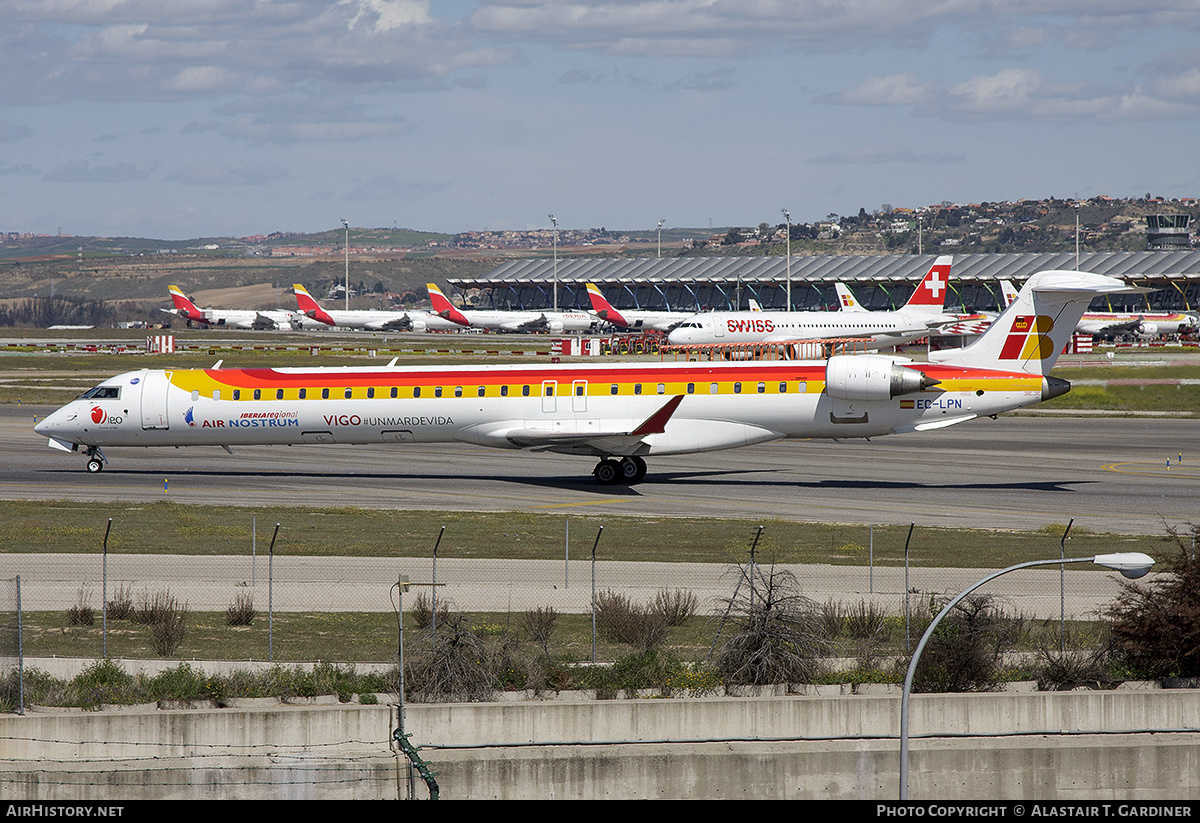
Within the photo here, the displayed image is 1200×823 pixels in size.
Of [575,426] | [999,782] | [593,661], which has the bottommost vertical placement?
[999,782]

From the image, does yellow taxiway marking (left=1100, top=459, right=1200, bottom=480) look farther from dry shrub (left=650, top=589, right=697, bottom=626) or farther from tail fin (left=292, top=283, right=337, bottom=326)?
tail fin (left=292, top=283, right=337, bottom=326)

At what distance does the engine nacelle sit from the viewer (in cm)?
3588

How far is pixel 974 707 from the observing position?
17.3 metres

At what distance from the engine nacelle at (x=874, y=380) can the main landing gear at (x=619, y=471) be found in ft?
20.7

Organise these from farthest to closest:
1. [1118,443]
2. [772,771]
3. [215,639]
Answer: [1118,443] → [215,639] → [772,771]

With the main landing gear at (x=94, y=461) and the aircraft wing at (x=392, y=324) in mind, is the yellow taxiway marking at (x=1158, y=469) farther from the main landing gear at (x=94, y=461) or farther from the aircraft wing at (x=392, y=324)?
the aircraft wing at (x=392, y=324)

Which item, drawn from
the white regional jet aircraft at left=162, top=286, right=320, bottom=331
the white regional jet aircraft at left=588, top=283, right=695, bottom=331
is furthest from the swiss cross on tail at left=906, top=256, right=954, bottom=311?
the white regional jet aircraft at left=162, top=286, right=320, bottom=331

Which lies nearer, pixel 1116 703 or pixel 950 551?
pixel 1116 703

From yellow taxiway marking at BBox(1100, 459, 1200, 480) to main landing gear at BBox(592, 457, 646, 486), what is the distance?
15.5 metres

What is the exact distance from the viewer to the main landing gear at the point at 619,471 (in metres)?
37.8

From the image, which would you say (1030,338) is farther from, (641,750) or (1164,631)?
(641,750)

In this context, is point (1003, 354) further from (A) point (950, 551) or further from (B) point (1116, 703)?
(B) point (1116, 703)

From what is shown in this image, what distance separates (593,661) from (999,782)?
19.0 feet

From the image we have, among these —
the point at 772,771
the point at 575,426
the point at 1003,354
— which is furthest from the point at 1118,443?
the point at 772,771
